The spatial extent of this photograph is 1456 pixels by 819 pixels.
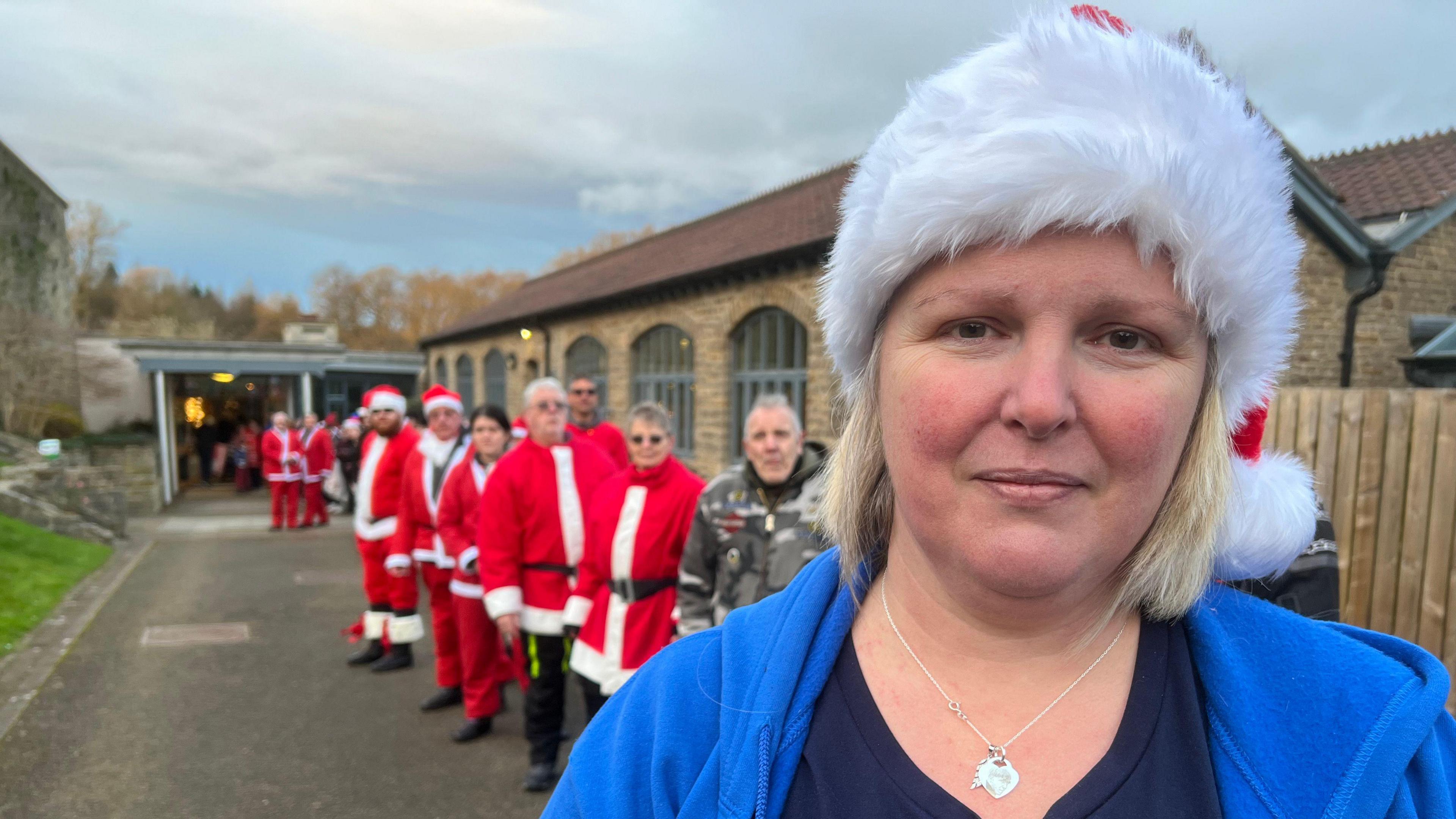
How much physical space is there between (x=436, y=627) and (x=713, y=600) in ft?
9.26

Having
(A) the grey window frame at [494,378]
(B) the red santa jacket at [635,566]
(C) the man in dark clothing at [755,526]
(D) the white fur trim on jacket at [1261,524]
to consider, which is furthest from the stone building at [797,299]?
(A) the grey window frame at [494,378]

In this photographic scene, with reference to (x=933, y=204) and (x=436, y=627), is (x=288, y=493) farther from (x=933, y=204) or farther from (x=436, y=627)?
(x=933, y=204)

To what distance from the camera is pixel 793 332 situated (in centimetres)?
933

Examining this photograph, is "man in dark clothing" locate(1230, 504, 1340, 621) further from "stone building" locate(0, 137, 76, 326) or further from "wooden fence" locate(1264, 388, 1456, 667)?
"stone building" locate(0, 137, 76, 326)

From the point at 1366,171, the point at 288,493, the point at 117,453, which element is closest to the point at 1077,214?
the point at 1366,171

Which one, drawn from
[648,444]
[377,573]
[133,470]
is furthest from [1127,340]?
[133,470]

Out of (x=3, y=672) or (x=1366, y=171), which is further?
(x=1366, y=171)

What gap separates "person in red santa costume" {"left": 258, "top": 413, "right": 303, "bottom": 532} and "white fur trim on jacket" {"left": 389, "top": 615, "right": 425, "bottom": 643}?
330 inches

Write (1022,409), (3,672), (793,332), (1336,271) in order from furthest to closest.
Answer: (793,332) < (1336,271) < (3,672) < (1022,409)

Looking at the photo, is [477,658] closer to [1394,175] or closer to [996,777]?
[996,777]

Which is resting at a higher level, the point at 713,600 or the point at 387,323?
the point at 387,323

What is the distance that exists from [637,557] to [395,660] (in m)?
3.55

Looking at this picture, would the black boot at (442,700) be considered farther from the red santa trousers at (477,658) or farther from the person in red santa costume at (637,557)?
the person in red santa costume at (637,557)

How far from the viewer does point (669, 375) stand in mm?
12102
